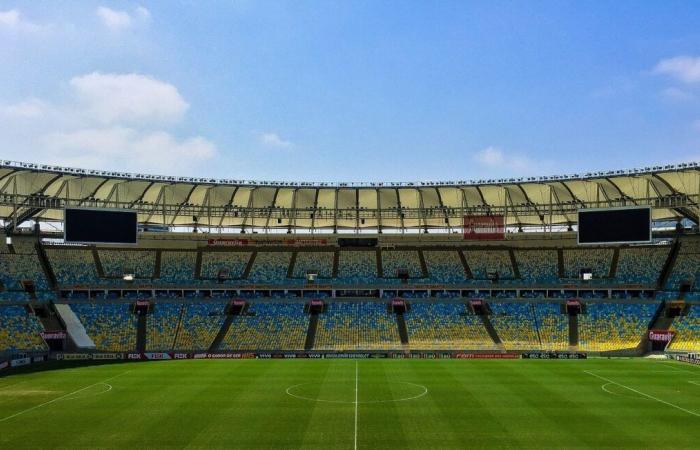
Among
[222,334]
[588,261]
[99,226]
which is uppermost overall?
[99,226]

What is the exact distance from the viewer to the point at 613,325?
207 ft

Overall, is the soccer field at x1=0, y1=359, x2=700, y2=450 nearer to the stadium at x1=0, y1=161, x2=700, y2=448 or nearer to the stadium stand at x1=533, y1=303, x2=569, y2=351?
the stadium at x1=0, y1=161, x2=700, y2=448

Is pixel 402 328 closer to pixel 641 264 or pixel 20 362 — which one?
pixel 641 264

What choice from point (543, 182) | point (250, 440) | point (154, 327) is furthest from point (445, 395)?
point (154, 327)

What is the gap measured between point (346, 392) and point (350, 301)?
98.6 feet

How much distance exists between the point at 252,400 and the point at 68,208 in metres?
31.9

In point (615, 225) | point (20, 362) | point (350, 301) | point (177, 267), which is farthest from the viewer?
point (177, 267)

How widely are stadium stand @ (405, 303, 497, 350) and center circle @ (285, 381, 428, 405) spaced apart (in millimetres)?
18973

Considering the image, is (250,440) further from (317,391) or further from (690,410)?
(690,410)

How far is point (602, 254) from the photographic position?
241 ft

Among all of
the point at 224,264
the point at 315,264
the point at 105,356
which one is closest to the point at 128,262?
the point at 224,264

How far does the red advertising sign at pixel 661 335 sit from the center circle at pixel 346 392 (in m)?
30.0

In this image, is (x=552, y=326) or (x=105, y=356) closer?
(x=105, y=356)

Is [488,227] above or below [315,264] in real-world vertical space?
above
